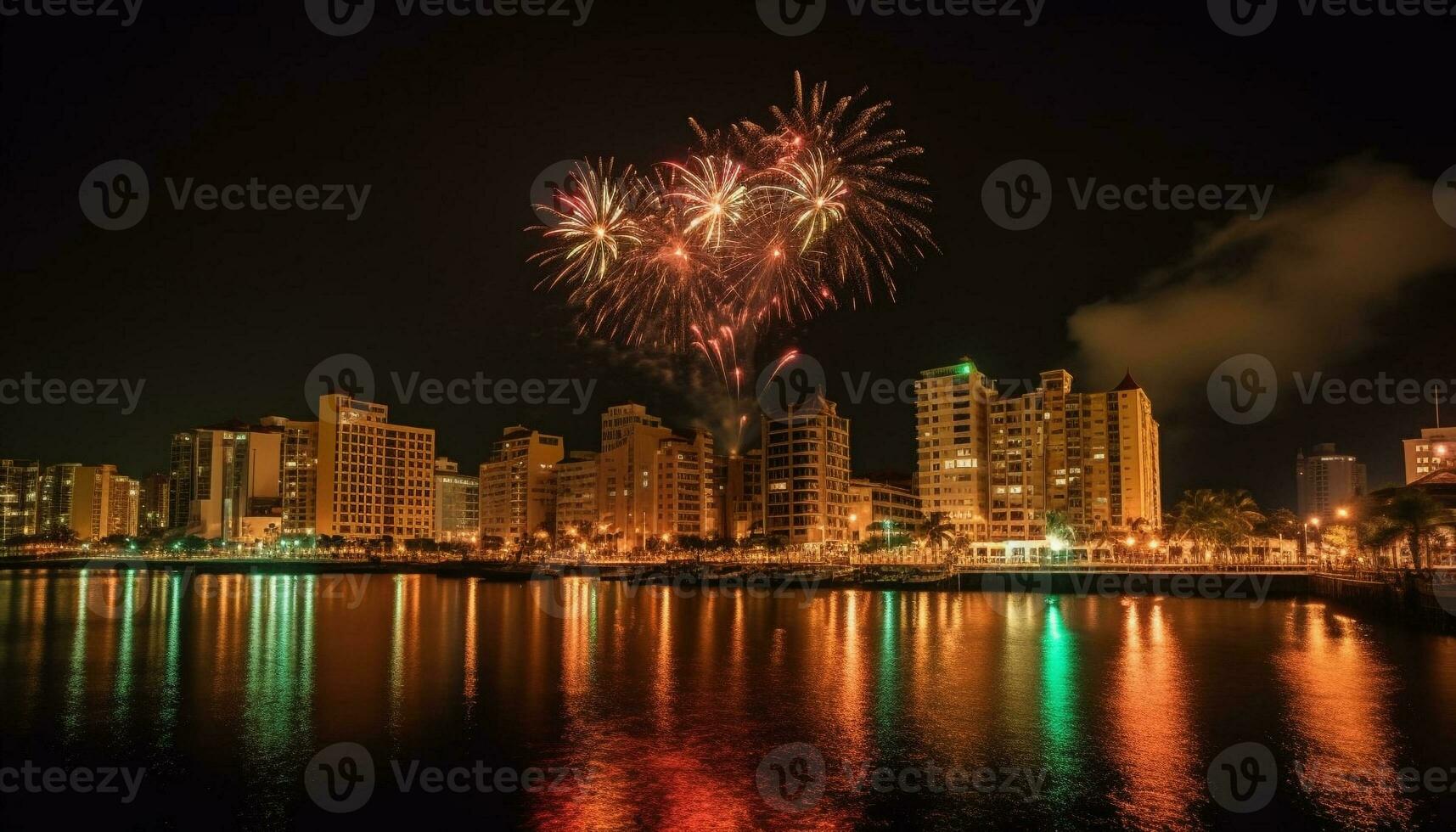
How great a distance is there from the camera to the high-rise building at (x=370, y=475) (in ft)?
555

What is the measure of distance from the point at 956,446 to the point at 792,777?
383 ft

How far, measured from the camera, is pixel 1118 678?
3584cm

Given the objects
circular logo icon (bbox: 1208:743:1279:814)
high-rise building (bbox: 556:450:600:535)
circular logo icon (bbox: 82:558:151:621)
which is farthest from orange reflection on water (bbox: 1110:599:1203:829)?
high-rise building (bbox: 556:450:600:535)

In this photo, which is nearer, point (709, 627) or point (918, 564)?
point (709, 627)

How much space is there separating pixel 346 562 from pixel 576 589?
67043 millimetres

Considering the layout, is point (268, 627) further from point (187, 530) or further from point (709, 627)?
point (187, 530)

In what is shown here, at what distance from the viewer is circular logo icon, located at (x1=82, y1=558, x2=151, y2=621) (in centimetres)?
6819

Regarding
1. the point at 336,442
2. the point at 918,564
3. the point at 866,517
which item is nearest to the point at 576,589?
the point at 918,564

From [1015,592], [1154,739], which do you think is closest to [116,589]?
[1015,592]

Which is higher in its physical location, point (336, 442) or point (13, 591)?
point (336, 442)

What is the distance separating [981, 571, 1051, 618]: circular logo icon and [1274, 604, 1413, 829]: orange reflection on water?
75.7 feet

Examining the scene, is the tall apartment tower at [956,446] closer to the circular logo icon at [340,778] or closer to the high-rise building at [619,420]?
the high-rise building at [619,420]

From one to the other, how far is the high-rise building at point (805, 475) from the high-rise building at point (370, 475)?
76.8 meters

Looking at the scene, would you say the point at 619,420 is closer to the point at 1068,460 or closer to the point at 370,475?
the point at 370,475
